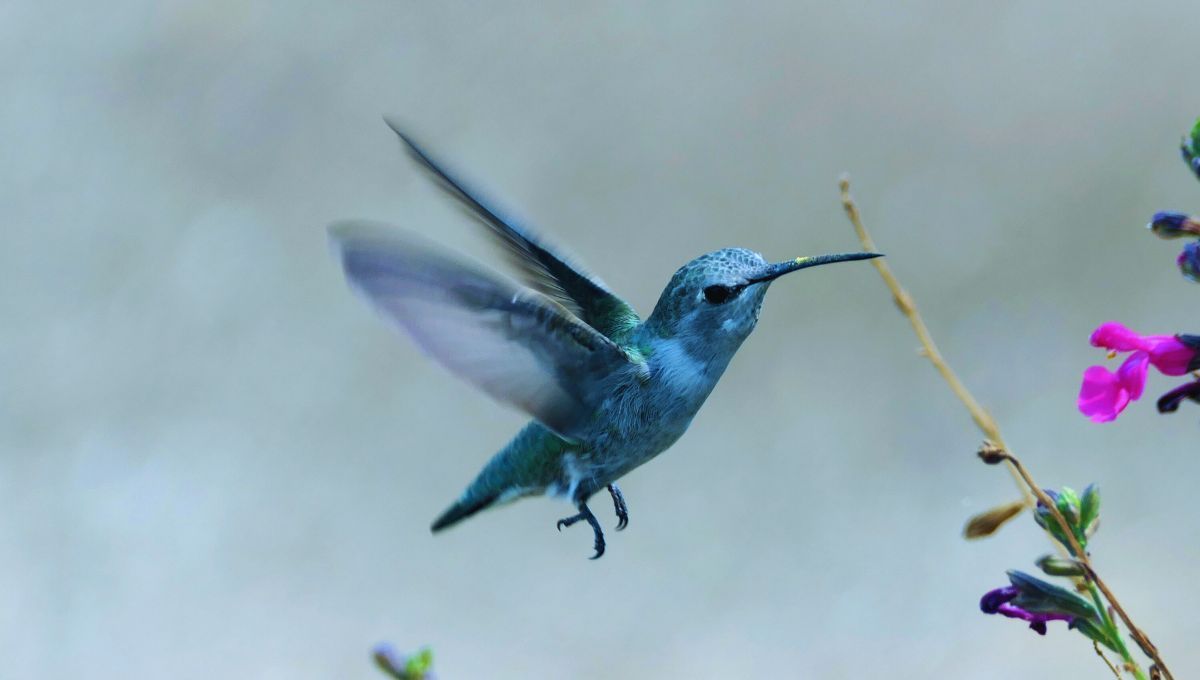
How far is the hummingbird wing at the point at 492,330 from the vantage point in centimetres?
78

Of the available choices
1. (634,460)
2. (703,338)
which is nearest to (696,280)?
(703,338)

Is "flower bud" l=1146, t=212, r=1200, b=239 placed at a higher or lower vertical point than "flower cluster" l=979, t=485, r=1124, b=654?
higher

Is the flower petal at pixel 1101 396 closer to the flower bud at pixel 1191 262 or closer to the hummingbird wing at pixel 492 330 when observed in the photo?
the flower bud at pixel 1191 262

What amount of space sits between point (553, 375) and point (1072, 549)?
1.33 ft

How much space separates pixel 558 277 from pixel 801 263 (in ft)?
1.05

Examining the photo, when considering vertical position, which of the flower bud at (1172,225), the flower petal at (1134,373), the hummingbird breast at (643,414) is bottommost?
the flower petal at (1134,373)

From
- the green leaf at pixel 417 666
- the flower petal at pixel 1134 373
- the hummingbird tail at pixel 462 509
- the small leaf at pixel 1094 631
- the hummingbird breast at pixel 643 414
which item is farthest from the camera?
the hummingbird tail at pixel 462 509

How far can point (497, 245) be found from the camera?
104 centimetres

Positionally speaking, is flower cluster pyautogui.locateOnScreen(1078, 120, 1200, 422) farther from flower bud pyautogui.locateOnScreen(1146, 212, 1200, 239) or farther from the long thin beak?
the long thin beak

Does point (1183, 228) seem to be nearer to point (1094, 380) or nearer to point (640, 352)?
point (1094, 380)

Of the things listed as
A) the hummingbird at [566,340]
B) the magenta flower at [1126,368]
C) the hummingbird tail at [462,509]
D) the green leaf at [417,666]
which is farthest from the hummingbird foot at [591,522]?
the magenta flower at [1126,368]

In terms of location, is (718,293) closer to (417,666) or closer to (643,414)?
(643,414)

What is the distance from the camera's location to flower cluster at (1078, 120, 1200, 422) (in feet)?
2.19

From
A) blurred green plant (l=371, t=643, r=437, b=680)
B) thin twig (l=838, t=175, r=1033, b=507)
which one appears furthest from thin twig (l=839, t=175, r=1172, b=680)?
blurred green plant (l=371, t=643, r=437, b=680)
